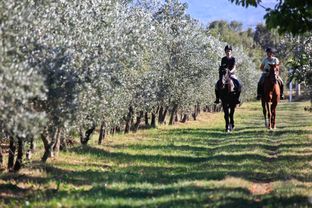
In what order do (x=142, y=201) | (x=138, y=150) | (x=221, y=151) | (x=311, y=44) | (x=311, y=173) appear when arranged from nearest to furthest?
(x=142, y=201) < (x=311, y=173) < (x=221, y=151) < (x=138, y=150) < (x=311, y=44)

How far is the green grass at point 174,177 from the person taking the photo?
1186 centimetres

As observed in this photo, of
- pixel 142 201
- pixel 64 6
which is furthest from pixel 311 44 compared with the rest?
pixel 142 201

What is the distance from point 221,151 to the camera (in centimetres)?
2094

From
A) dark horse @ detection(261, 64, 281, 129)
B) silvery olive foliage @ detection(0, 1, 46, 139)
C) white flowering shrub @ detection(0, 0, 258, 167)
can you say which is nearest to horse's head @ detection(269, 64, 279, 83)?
dark horse @ detection(261, 64, 281, 129)

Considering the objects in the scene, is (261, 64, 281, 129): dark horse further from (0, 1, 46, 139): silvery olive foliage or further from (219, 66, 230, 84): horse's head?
(0, 1, 46, 139): silvery olive foliage

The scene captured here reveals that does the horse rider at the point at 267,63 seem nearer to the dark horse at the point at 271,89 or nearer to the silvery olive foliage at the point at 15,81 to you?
the dark horse at the point at 271,89

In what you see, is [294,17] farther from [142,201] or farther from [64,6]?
[64,6]

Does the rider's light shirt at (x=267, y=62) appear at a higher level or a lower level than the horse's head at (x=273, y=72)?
higher

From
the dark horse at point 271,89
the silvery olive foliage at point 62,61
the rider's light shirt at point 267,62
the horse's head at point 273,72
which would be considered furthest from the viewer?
the dark horse at point 271,89

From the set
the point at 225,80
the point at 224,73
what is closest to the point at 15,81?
the point at 224,73

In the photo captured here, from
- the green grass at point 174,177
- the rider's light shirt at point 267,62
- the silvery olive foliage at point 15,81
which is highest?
the rider's light shirt at point 267,62

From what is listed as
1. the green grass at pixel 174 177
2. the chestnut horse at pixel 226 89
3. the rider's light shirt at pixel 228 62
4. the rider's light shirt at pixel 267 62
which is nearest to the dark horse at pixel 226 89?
the chestnut horse at pixel 226 89

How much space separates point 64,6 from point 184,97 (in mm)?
26557

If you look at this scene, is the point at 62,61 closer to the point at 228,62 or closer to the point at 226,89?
the point at 228,62
